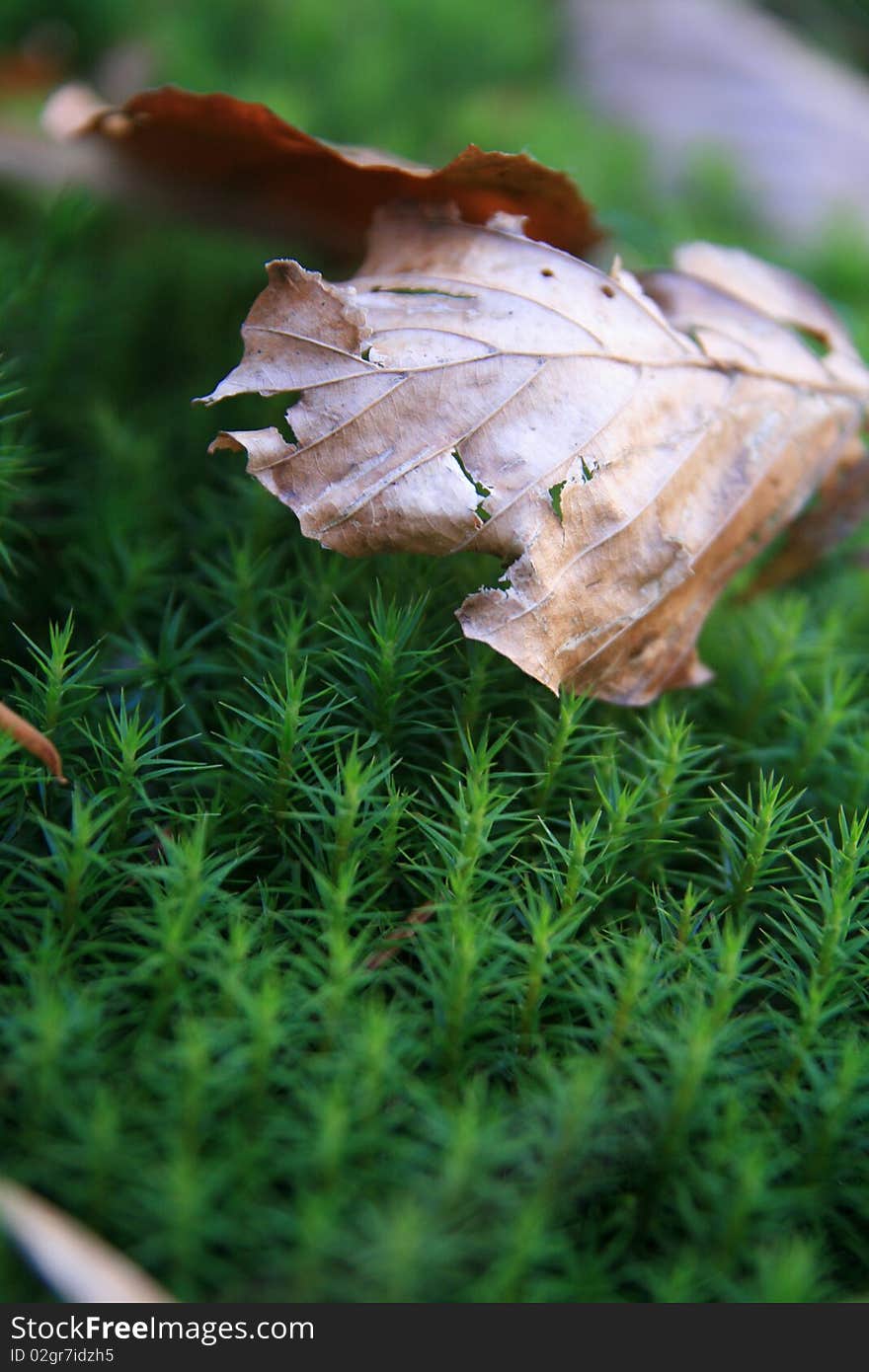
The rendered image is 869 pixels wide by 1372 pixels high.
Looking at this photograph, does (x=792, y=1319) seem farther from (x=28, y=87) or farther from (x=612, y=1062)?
(x=28, y=87)

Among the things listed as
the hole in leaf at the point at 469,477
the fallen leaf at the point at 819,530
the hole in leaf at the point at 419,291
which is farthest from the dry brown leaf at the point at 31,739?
the fallen leaf at the point at 819,530

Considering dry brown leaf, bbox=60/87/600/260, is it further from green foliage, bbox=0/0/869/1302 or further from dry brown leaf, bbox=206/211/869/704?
green foliage, bbox=0/0/869/1302

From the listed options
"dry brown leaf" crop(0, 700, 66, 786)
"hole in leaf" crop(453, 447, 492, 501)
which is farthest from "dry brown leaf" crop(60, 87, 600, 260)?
"dry brown leaf" crop(0, 700, 66, 786)

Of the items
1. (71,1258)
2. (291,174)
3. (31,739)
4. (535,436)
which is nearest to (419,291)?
(535,436)

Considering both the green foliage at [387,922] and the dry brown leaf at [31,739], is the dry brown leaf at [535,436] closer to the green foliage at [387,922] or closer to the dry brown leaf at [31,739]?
the green foliage at [387,922]

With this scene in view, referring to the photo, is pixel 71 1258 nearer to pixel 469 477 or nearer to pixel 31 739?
pixel 31 739

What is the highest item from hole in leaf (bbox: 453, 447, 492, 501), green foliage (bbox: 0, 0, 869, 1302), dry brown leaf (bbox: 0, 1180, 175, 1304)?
hole in leaf (bbox: 453, 447, 492, 501)

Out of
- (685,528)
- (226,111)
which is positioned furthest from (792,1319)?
(226,111)
